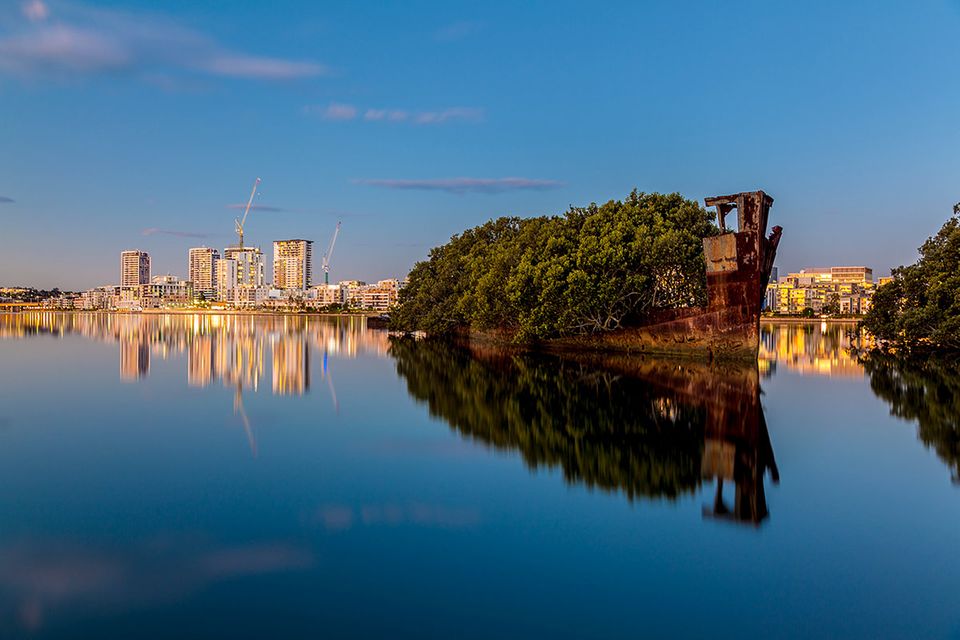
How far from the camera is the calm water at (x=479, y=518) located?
7.40 meters

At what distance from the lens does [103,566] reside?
27.9ft

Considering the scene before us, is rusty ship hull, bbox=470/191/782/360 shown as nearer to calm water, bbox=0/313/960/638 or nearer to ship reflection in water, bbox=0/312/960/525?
ship reflection in water, bbox=0/312/960/525

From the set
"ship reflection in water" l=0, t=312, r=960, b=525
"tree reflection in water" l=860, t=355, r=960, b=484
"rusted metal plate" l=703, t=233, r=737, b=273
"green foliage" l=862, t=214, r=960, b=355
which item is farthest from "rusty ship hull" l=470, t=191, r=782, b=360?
"green foliage" l=862, t=214, r=960, b=355

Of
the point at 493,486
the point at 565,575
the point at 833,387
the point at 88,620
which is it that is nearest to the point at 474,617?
the point at 565,575

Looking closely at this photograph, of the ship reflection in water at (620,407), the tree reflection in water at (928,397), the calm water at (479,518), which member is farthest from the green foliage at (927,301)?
the calm water at (479,518)

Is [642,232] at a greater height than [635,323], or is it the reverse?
[642,232]

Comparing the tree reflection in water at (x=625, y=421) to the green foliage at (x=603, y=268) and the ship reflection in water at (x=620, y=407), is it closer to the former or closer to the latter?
the ship reflection in water at (x=620, y=407)

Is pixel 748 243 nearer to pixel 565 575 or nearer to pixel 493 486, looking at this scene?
pixel 493 486

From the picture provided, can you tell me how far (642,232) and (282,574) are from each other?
3625cm

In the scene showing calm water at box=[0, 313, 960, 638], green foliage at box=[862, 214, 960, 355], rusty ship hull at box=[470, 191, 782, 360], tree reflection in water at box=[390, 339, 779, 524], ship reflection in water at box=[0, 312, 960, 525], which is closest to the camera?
calm water at box=[0, 313, 960, 638]

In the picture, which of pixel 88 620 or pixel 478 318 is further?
pixel 478 318

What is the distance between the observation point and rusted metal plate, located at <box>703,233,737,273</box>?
3591 cm

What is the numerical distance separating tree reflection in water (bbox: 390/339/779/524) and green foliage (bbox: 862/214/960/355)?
1438 cm

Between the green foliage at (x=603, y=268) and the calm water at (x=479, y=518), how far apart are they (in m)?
18.6
